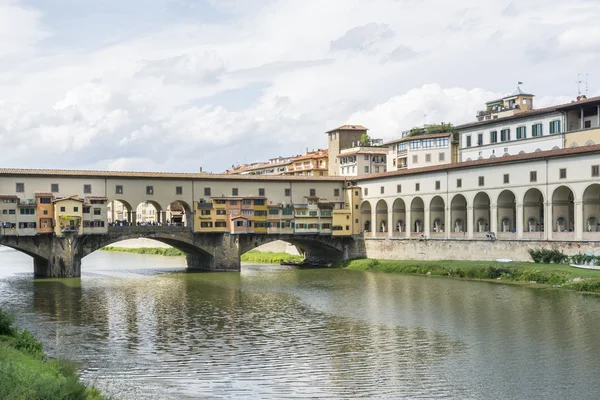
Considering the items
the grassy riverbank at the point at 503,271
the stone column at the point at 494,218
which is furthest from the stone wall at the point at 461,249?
the grassy riverbank at the point at 503,271

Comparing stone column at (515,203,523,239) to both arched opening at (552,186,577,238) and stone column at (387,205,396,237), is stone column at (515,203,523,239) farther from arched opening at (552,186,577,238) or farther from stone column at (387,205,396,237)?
stone column at (387,205,396,237)

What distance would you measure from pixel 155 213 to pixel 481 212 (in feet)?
292

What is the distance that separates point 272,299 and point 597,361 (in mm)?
23956

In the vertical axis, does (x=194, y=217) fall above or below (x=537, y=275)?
above

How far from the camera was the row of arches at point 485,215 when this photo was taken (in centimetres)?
5946

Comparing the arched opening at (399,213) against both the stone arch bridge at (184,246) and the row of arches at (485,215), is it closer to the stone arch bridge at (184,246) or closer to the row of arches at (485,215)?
the row of arches at (485,215)

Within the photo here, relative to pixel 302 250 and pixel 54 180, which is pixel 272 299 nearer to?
pixel 54 180

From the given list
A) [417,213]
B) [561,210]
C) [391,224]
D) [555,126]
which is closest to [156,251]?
[391,224]

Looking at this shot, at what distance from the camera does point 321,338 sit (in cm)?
3344

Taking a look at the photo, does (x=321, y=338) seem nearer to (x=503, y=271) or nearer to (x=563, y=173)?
(x=503, y=271)

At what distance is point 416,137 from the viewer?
331ft

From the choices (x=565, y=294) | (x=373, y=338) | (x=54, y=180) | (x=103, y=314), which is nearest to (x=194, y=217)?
(x=54, y=180)

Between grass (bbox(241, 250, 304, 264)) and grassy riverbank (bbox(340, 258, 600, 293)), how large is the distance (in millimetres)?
15433

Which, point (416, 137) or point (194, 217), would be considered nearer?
point (194, 217)
